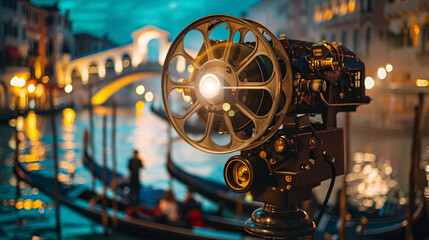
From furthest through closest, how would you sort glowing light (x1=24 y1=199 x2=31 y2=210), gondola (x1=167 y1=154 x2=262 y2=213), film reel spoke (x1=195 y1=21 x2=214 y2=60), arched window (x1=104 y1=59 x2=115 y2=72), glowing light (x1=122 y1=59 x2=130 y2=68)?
arched window (x1=104 y1=59 x2=115 y2=72)
glowing light (x1=122 y1=59 x2=130 y2=68)
glowing light (x1=24 y1=199 x2=31 y2=210)
gondola (x1=167 y1=154 x2=262 y2=213)
film reel spoke (x1=195 y1=21 x2=214 y2=60)

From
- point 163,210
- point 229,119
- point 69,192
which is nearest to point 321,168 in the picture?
point 229,119

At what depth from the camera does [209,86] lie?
3.16 feet

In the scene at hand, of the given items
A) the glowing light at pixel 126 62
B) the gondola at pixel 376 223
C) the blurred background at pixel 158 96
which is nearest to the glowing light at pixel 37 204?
the blurred background at pixel 158 96

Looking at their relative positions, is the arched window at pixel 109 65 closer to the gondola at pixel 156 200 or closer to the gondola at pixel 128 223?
the gondola at pixel 156 200

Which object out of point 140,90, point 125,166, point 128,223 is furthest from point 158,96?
point 140,90

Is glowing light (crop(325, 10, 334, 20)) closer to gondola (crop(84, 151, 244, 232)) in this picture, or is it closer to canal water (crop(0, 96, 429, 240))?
canal water (crop(0, 96, 429, 240))

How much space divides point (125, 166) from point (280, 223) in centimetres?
1089

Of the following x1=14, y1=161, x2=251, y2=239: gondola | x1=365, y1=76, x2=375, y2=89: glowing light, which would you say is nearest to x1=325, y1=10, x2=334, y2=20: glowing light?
x1=14, y1=161, x2=251, y2=239: gondola

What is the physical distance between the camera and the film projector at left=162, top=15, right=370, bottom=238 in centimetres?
94

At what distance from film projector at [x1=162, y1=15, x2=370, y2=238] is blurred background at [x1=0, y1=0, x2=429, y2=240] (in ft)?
1.33

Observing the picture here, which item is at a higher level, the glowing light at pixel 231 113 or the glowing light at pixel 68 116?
the glowing light at pixel 231 113

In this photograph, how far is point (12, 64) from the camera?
58.6 feet

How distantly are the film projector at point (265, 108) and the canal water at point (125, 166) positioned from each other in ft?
8.17

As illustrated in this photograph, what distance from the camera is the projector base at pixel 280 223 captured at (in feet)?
3.22
